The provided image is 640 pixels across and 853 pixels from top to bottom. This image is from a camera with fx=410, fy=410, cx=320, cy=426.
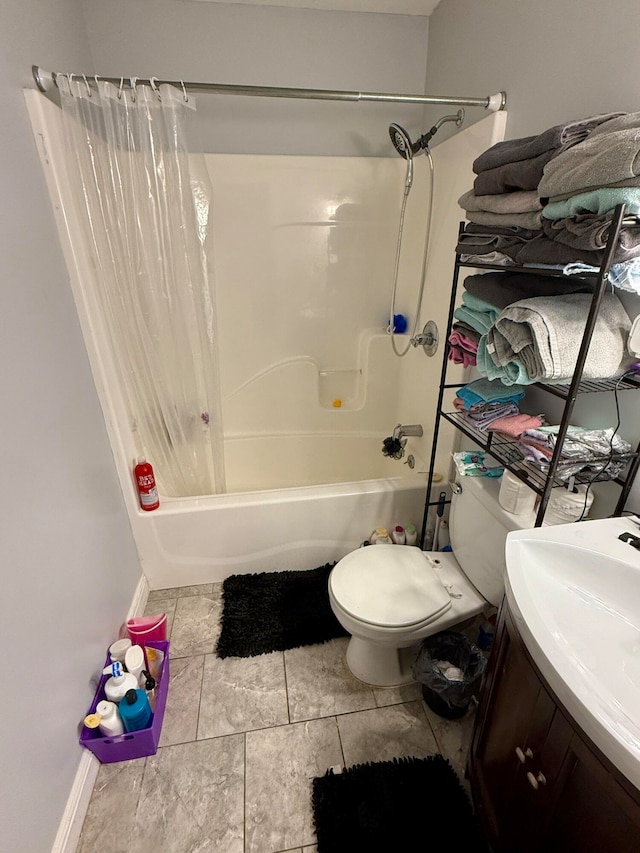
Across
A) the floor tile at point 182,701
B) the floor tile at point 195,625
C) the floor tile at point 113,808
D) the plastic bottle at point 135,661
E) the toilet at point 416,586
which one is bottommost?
the floor tile at point 113,808

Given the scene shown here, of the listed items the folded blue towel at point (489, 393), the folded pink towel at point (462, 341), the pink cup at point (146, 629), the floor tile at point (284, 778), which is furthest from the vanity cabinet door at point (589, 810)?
the pink cup at point (146, 629)

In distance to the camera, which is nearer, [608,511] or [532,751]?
[532,751]

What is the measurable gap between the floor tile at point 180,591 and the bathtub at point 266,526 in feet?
0.07

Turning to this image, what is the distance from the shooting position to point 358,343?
2361mm

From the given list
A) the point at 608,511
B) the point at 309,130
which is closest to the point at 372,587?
the point at 608,511

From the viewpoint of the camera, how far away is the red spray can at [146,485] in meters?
1.66

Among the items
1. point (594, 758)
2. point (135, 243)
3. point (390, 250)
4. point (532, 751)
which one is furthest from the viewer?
point (390, 250)

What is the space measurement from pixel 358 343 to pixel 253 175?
99 cm

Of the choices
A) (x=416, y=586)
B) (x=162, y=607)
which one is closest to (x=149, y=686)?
(x=162, y=607)

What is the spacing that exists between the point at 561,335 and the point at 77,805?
1728 millimetres

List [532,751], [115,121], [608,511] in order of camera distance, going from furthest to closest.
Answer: [115,121] → [608,511] → [532,751]

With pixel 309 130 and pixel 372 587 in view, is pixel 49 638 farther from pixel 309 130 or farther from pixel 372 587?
pixel 309 130

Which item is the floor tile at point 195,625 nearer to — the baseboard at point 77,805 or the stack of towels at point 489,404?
the baseboard at point 77,805

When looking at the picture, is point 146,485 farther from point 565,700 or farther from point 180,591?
point 565,700
